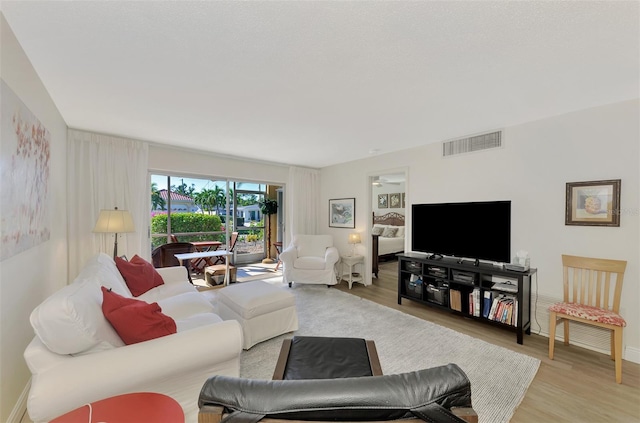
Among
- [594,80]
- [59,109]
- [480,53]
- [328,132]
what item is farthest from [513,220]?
[59,109]

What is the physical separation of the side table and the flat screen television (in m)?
1.23

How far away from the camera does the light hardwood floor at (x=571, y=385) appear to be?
174 centimetres

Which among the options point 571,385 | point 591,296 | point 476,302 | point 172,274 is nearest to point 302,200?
point 172,274

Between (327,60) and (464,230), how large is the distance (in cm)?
Answer: 272

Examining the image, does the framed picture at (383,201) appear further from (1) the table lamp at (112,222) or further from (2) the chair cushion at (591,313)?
(1) the table lamp at (112,222)

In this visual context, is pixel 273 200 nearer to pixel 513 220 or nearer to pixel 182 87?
pixel 182 87

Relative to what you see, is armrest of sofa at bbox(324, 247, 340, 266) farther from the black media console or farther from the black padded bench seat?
the black padded bench seat

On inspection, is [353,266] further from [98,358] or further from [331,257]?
[98,358]

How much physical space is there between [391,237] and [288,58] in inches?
256

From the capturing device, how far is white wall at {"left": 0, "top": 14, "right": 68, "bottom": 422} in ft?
4.78

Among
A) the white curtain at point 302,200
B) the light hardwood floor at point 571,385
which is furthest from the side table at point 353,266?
the light hardwood floor at point 571,385

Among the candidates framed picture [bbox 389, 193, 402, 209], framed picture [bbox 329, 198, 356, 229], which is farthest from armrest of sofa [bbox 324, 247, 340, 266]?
framed picture [bbox 389, 193, 402, 209]

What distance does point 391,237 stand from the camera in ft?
24.8

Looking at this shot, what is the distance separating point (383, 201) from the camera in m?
8.63
